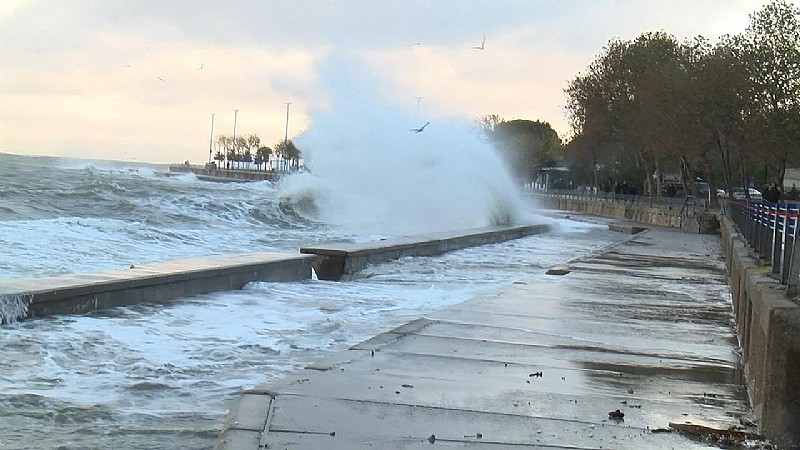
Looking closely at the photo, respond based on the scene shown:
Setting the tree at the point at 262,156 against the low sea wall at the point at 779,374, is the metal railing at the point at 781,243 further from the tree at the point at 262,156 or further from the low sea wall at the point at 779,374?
the tree at the point at 262,156

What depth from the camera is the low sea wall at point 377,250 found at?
15422mm

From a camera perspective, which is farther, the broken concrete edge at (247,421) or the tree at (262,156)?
the tree at (262,156)

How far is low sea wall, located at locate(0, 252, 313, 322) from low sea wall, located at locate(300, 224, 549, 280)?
3.34 feet

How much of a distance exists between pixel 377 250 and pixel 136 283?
707cm

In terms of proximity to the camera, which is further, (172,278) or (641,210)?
(641,210)

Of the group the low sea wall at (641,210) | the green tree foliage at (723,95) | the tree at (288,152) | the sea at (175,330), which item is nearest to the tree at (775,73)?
the green tree foliage at (723,95)

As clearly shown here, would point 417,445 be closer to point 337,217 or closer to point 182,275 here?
point 182,275

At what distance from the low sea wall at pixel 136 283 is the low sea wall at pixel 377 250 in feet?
3.34

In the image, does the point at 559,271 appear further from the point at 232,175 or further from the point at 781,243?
the point at 232,175

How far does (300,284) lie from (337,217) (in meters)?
24.6

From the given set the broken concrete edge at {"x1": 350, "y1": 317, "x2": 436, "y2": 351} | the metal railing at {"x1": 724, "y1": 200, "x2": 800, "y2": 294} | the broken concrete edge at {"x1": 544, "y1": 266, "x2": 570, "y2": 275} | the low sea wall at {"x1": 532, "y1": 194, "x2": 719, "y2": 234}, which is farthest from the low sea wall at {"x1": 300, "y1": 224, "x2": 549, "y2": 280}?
the low sea wall at {"x1": 532, "y1": 194, "x2": 719, "y2": 234}

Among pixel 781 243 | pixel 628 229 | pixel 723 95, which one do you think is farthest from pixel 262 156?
pixel 781 243

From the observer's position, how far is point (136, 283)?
10289 millimetres

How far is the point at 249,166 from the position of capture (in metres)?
170
